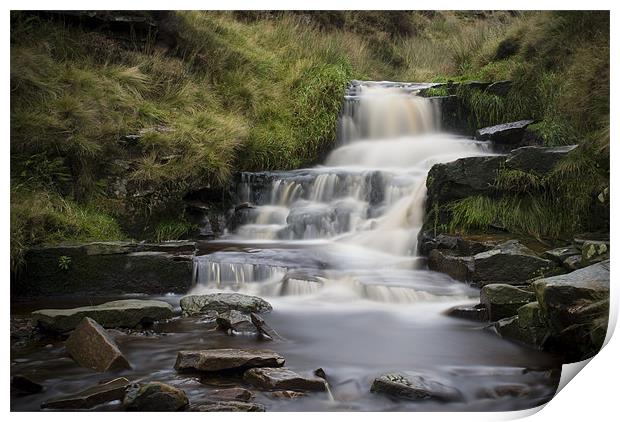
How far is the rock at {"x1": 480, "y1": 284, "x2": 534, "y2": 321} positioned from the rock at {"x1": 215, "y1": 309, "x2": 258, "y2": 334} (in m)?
0.91

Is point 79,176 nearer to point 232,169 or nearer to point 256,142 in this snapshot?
point 232,169

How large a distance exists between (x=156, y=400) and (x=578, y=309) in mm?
1405

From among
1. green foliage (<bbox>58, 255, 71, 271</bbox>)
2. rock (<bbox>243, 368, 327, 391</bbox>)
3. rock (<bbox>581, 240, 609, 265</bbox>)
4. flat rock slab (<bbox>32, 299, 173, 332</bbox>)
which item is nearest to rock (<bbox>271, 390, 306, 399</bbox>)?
rock (<bbox>243, 368, 327, 391</bbox>)

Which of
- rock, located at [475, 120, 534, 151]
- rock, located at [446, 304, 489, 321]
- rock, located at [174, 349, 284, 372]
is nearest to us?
rock, located at [174, 349, 284, 372]

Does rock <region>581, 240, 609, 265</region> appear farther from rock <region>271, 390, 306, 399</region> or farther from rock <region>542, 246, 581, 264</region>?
rock <region>271, 390, 306, 399</region>

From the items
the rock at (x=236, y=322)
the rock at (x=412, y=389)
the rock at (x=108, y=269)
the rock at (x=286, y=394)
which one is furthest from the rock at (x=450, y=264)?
the rock at (x=108, y=269)

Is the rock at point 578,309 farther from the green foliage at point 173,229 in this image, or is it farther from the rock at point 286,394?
the green foliage at point 173,229

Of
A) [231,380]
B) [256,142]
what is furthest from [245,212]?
[231,380]

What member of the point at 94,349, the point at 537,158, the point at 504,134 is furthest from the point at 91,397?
the point at 504,134

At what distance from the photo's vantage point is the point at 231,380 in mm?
1886

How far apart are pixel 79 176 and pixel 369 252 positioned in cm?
156

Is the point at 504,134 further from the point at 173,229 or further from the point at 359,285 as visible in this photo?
the point at 173,229

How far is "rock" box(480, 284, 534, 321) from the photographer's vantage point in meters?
2.26

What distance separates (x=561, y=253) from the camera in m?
2.33
